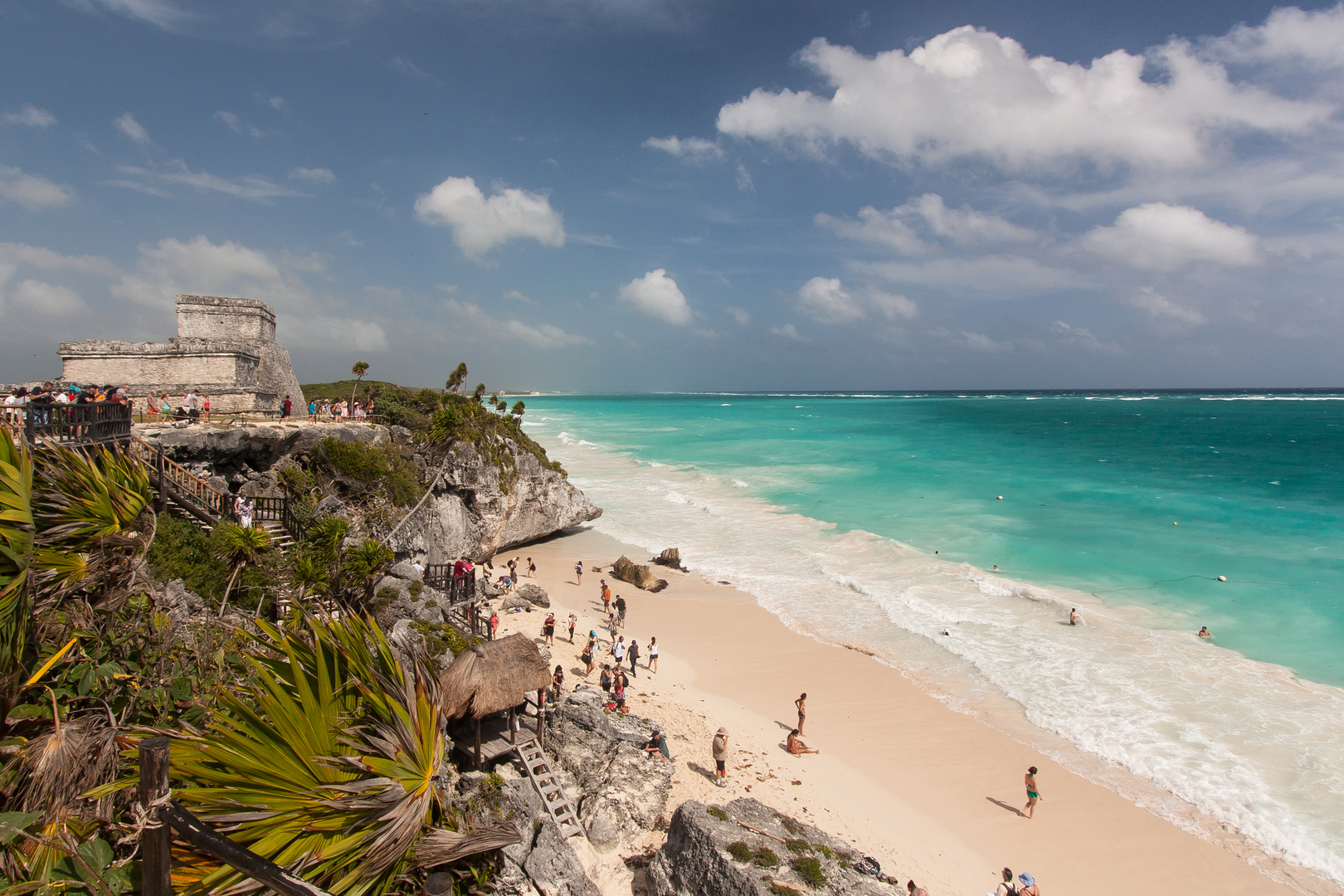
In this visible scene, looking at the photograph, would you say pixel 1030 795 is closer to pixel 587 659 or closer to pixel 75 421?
pixel 587 659

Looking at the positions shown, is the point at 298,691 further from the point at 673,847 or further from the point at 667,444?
the point at 667,444

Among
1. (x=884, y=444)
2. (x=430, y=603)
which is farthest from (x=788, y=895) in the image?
(x=884, y=444)

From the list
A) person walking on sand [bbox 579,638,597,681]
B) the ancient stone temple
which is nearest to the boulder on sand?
person walking on sand [bbox 579,638,597,681]

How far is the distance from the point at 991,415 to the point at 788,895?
445 ft

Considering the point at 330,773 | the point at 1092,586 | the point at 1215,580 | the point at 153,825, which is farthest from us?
the point at 1215,580

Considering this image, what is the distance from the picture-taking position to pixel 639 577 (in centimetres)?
2359

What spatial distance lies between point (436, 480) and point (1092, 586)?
26.7 meters

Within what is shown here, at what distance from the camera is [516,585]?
2245cm

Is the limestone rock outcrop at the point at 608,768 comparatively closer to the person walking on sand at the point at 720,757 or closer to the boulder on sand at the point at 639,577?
the person walking on sand at the point at 720,757

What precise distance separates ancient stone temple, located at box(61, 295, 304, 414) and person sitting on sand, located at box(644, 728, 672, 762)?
1930 cm

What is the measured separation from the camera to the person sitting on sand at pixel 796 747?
1355 centimetres

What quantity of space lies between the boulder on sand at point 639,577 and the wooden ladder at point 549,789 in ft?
39.5

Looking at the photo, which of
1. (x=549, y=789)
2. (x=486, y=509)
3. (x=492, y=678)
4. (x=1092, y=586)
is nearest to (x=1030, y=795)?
(x=549, y=789)

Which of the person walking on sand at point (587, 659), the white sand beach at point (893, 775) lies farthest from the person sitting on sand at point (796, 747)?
the person walking on sand at point (587, 659)
